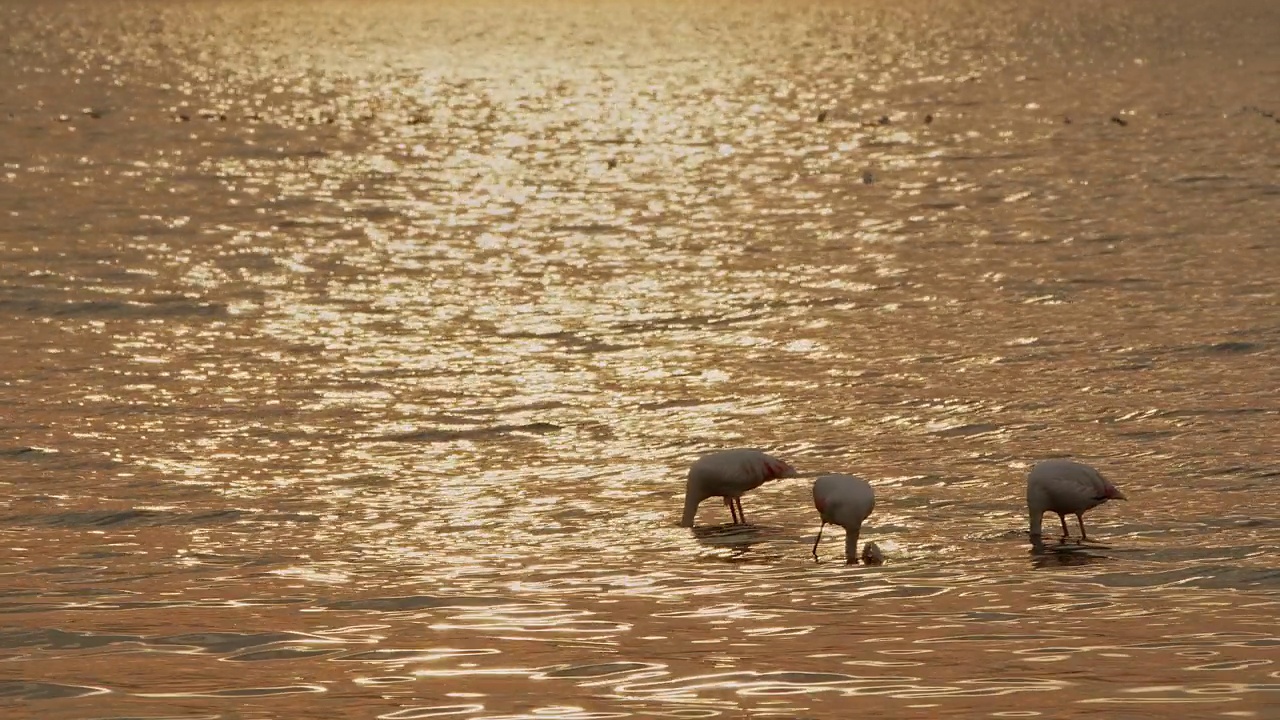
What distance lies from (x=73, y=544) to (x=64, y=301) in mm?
14418

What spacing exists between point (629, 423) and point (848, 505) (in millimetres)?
6331

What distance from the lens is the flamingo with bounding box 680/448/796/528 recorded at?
682 inches

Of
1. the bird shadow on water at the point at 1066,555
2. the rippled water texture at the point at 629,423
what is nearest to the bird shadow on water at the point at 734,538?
the rippled water texture at the point at 629,423

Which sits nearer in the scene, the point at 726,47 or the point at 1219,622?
the point at 1219,622

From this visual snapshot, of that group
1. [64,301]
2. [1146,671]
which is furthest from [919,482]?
[64,301]

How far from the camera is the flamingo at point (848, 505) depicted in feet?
52.4

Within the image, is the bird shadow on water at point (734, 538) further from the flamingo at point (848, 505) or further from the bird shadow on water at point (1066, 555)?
the bird shadow on water at point (1066, 555)

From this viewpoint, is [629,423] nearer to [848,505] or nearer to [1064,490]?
[848,505]

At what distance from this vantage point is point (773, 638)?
547 inches

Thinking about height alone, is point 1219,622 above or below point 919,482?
below

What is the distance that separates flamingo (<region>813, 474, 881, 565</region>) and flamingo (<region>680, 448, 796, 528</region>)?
3.85 feet

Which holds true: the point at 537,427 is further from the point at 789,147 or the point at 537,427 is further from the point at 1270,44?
the point at 1270,44

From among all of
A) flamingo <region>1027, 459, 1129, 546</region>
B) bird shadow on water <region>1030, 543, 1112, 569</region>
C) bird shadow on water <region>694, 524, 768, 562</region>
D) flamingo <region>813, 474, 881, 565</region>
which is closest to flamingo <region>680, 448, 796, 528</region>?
bird shadow on water <region>694, 524, 768, 562</region>

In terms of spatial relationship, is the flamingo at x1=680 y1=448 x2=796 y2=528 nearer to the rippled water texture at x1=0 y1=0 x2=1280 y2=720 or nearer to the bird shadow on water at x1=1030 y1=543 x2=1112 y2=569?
the rippled water texture at x1=0 y1=0 x2=1280 y2=720
